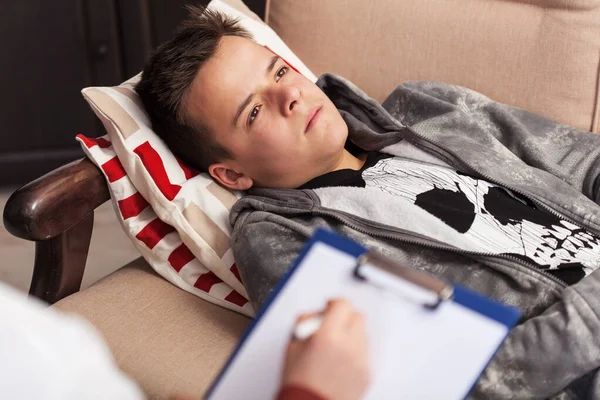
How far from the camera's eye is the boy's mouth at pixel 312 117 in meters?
1.15

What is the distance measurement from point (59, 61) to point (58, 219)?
4.11 feet

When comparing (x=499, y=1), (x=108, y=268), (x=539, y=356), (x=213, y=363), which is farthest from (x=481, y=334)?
(x=108, y=268)

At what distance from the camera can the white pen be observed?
0.53 m

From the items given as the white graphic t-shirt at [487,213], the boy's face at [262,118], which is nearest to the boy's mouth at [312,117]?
the boy's face at [262,118]

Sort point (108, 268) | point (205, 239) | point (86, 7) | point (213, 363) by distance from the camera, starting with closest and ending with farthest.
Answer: point (213, 363) < point (205, 239) < point (108, 268) < point (86, 7)

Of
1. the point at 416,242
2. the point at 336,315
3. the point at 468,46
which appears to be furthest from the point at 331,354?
the point at 468,46

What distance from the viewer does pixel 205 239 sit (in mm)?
1124

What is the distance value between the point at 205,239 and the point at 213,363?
22cm

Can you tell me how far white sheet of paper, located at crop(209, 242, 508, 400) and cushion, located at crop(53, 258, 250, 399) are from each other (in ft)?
1.40

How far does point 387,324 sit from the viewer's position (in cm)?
53

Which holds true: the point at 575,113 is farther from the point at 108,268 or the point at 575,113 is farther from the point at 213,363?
the point at 108,268

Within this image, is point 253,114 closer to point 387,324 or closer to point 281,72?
point 281,72

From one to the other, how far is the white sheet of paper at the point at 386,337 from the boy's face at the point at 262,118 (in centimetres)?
62

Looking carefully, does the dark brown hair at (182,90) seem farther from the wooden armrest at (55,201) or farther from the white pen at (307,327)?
the white pen at (307,327)
